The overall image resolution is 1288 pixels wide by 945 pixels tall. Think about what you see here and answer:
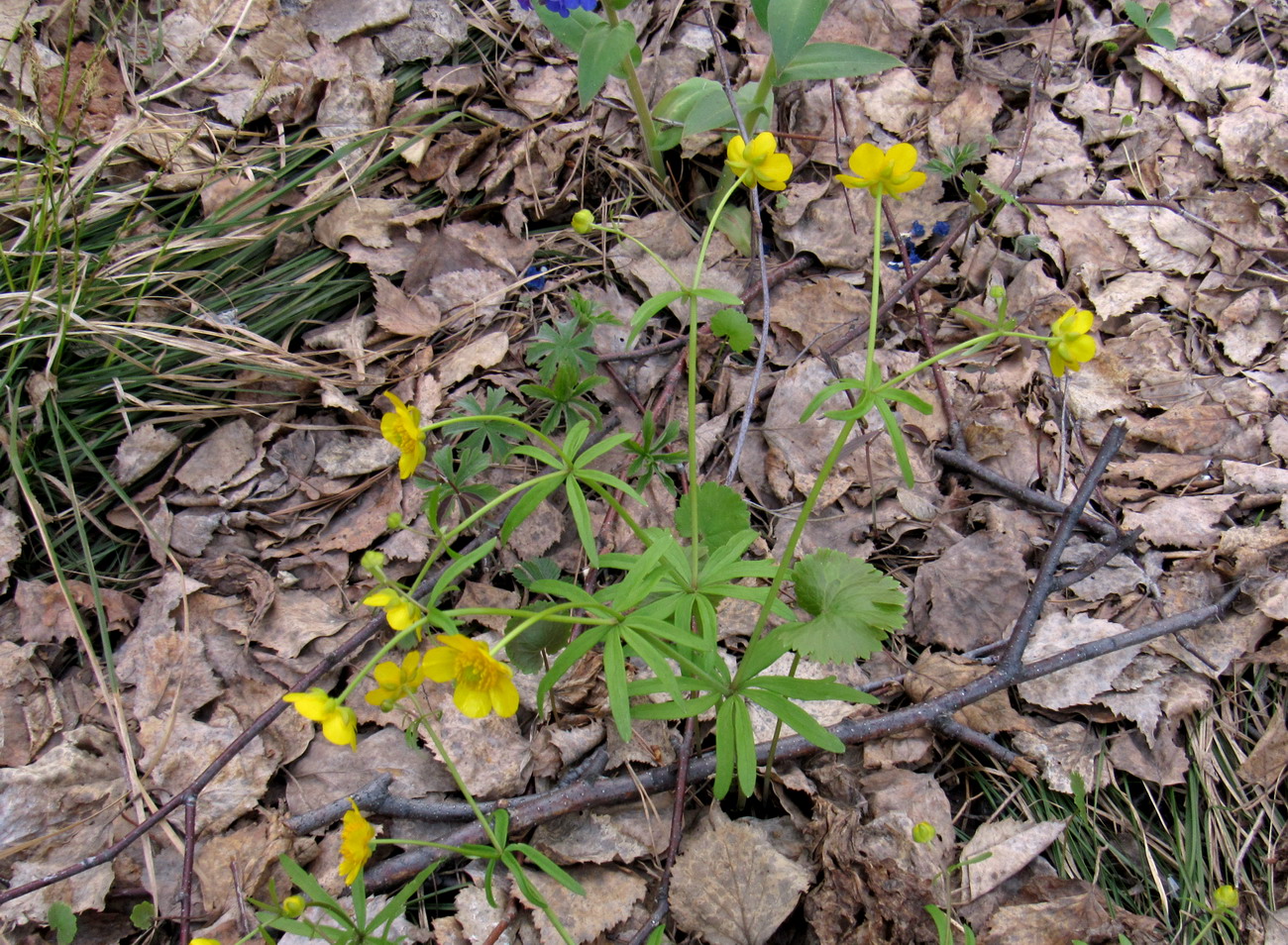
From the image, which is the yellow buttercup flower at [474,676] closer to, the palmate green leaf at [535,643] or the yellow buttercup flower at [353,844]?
the yellow buttercup flower at [353,844]

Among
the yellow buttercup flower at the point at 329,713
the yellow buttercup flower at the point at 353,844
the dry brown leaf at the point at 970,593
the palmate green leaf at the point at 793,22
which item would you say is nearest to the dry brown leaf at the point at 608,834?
the yellow buttercup flower at the point at 353,844

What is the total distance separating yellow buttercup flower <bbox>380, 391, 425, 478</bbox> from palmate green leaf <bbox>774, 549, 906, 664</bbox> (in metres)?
0.86

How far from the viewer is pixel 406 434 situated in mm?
1599

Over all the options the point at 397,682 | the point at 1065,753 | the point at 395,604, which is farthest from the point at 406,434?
the point at 1065,753

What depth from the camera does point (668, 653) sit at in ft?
5.59

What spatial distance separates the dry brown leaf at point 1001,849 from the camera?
1979 millimetres

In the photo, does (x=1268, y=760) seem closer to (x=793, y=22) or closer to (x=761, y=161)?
(x=761, y=161)

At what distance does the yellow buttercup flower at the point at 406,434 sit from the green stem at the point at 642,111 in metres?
1.76

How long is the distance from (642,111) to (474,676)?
2.33 metres

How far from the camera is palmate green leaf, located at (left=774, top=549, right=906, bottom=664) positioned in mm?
1761

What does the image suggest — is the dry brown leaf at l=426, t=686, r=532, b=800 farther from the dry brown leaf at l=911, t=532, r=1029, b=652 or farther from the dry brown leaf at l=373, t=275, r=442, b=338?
the dry brown leaf at l=373, t=275, r=442, b=338

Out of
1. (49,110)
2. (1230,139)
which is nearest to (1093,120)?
(1230,139)

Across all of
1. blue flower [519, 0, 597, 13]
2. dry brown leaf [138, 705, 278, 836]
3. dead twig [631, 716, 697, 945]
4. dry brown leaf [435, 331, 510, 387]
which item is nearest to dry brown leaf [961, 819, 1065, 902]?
dead twig [631, 716, 697, 945]

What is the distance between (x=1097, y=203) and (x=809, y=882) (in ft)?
8.57
